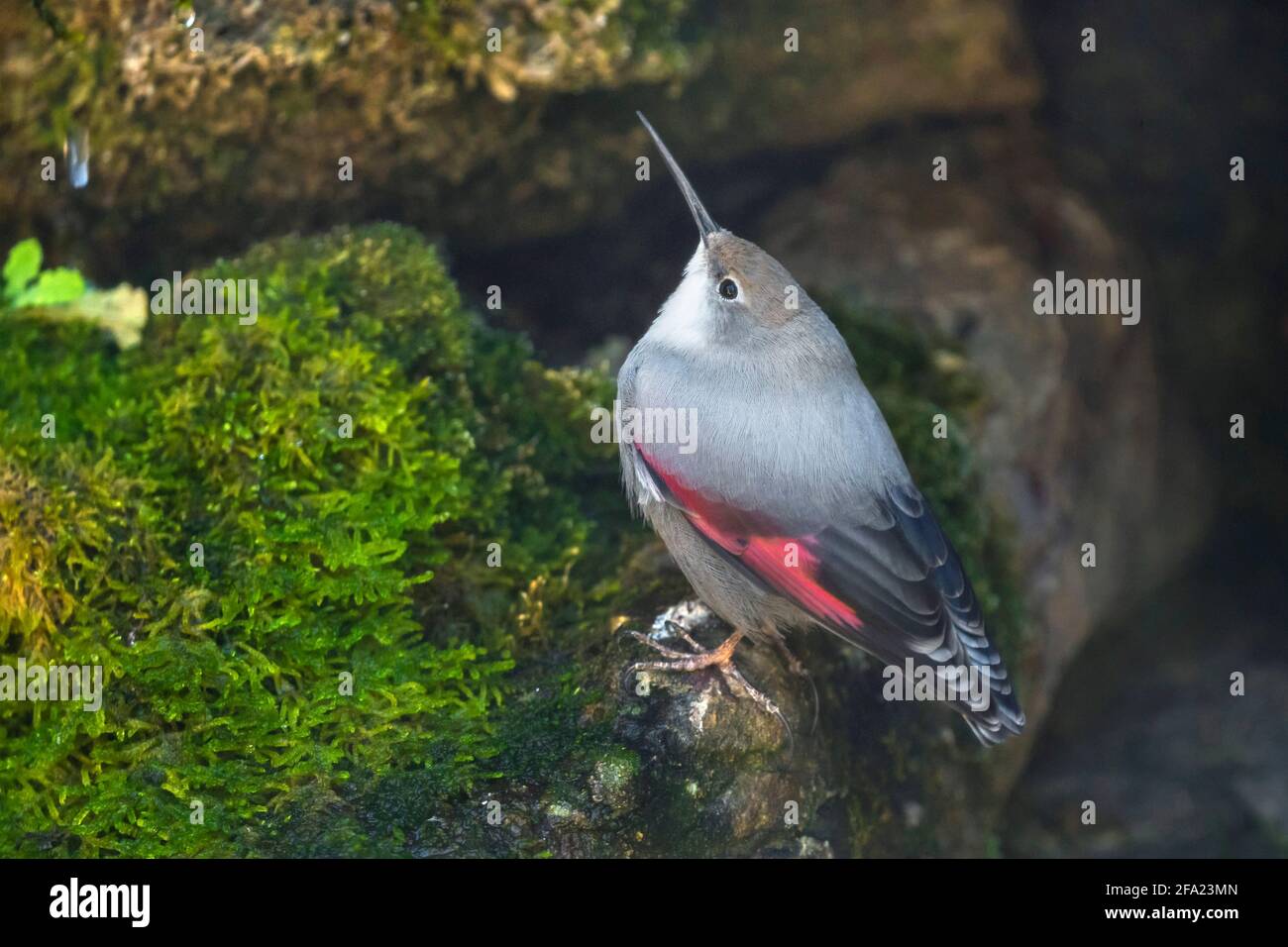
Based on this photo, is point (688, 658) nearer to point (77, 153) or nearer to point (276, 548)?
point (276, 548)

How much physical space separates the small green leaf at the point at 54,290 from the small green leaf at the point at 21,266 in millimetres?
47

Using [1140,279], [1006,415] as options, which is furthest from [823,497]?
[1140,279]

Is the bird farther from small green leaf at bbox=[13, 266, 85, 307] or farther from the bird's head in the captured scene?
small green leaf at bbox=[13, 266, 85, 307]

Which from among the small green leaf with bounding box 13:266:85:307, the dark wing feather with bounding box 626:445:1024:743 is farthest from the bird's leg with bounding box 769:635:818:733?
the small green leaf with bounding box 13:266:85:307

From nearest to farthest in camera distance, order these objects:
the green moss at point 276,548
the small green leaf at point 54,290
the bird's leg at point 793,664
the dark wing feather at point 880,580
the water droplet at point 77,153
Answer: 1. the green moss at point 276,548
2. the dark wing feather at point 880,580
3. the bird's leg at point 793,664
4. the small green leaf at point 54,290
5. the water droplet at point 77,153

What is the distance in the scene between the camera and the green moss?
3650 millimetres

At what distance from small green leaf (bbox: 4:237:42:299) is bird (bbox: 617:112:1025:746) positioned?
2.47m

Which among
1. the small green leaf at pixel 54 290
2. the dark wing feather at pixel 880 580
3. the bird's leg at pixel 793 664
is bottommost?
the bird's leg at pixel 793 664

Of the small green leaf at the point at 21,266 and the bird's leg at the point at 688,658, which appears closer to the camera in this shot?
the bird's leg at the point at 688,658

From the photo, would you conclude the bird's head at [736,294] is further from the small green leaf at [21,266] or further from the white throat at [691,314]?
the small green leaf at [21,266]

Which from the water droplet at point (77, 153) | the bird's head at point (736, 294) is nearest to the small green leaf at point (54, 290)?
the water droplet at point (77, 153)

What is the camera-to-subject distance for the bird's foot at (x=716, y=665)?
410 centimetres

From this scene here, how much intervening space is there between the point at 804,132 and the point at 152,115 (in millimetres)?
3356
